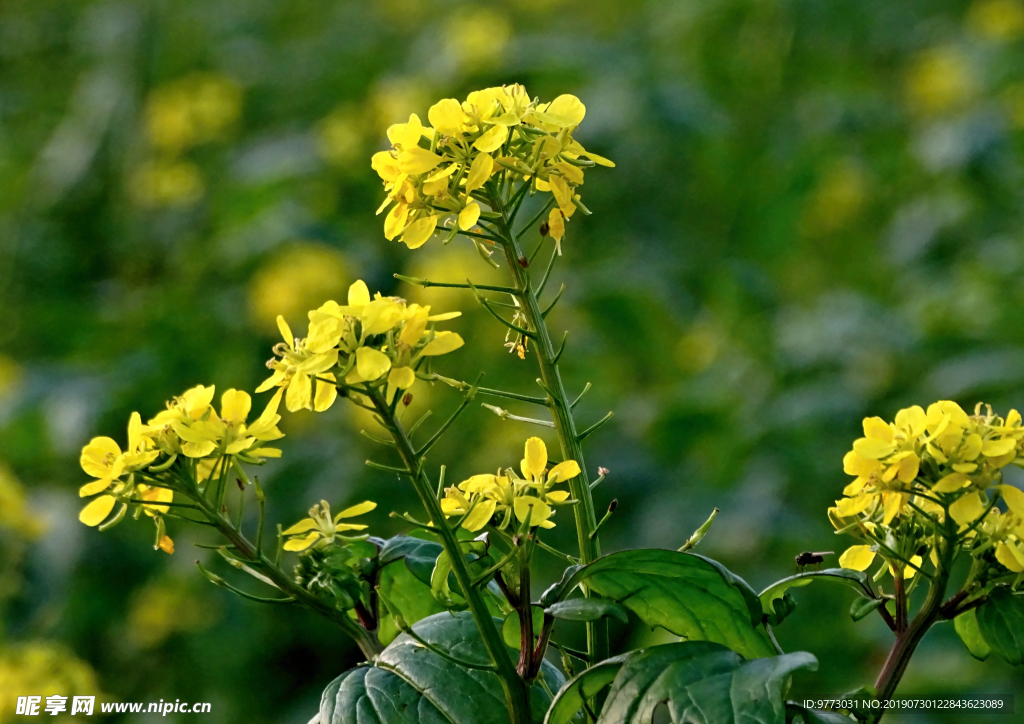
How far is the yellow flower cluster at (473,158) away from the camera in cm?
67

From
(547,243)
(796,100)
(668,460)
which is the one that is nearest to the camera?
(668,460)

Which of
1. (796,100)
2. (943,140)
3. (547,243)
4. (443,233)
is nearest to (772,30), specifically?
(796,100)

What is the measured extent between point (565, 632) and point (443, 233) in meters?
1.34

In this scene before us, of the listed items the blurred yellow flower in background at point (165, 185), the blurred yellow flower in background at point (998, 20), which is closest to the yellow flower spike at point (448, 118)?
the blurred yellow flower in background at point (165, 185)

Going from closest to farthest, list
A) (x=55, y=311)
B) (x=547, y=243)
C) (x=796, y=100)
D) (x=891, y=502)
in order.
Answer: (x=891, y=502) < (x=547, y=243) < (x=55, y=311) < (x=796, y=100)

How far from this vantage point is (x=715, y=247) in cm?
299

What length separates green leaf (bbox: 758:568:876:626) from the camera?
Result: 0.64m

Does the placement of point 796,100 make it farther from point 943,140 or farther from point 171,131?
point 171,131

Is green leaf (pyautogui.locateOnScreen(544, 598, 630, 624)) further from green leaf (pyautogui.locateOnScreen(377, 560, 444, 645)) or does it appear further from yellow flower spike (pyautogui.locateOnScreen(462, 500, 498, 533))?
green leaf (pyautogui.locateOnScreen(377, 560, 444, 645))

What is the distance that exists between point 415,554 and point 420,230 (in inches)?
8.2

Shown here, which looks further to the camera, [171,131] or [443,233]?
[171,131]

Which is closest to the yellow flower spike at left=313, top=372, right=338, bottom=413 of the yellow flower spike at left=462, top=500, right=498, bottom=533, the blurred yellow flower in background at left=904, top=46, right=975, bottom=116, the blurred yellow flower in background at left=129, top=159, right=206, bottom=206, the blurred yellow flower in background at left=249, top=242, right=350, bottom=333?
the yellow flower spike at left=462, top=500, right=498, bottom=533

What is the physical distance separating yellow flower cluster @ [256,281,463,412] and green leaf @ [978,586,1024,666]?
1.19 feet

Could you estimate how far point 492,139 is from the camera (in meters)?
0.66
